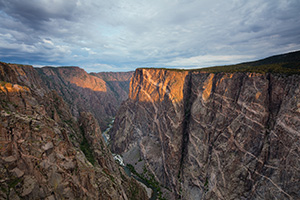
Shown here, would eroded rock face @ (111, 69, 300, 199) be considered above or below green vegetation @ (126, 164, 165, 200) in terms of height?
above

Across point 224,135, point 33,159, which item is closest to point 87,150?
point 33,159

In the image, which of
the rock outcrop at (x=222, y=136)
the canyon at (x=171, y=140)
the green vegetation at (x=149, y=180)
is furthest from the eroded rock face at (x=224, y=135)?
the green vegetation at (x=149, y=180)

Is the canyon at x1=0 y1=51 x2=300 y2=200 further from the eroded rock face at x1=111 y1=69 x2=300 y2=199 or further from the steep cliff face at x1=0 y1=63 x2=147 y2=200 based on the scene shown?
the eroded rock face at x1=111 y1=69 x2=300 y2=199

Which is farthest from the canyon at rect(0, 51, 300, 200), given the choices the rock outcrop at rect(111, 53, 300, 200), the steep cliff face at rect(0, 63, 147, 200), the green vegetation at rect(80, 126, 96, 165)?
the green vegetation at rect(80, 126, 96, 165)

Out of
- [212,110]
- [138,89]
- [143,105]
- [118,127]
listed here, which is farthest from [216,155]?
[118,127]

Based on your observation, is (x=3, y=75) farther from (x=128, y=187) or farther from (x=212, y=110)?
(x=212, y=110)

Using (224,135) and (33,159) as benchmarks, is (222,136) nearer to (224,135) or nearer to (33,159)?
(224,135)
